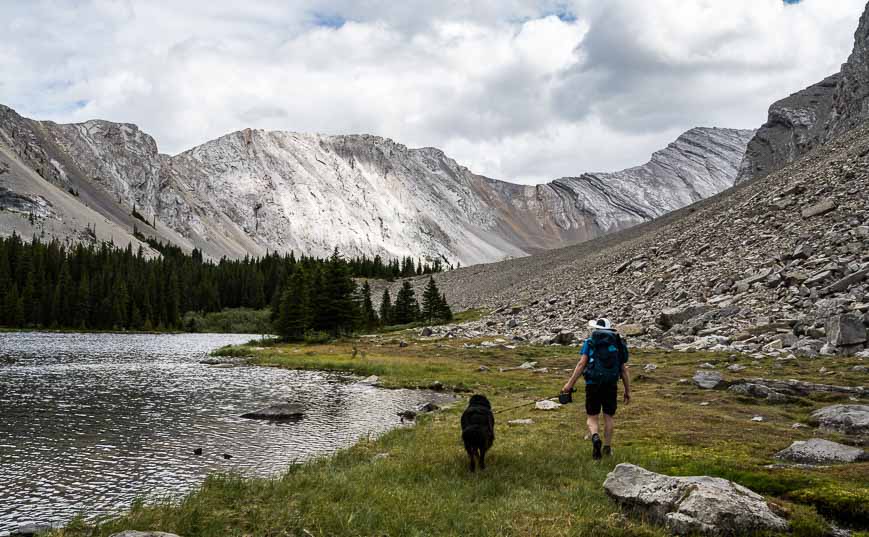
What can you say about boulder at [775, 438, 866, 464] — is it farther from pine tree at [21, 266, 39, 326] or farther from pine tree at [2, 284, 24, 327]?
pine tree at [21, 266, 39, 326]

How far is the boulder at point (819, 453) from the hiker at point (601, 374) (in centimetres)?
390

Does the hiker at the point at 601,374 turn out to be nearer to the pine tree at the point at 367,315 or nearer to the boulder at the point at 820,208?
the boulder at the point at 820,208

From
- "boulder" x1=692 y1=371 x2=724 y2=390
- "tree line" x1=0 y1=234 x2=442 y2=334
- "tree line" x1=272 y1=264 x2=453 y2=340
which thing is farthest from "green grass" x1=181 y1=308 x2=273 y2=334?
"boulder" x1=692 y1=371 x2=724 y2=390

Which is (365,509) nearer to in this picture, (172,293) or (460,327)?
(460,327)

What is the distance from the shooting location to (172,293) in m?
147

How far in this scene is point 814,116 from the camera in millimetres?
147250

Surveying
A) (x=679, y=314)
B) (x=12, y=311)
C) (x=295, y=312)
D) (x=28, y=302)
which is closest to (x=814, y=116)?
(x=679, y=314)

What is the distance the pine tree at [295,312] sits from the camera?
8038 centimetres

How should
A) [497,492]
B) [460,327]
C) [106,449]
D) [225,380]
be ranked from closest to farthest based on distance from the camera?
1. [497,492]
2. [106,449]
3. [225,380]
4. [460,327]

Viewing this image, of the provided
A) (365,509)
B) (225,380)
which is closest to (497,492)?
(365,509)

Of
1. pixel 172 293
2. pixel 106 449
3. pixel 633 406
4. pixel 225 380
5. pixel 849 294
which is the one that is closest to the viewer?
pixel 106 449

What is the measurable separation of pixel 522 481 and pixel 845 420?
1062 cm

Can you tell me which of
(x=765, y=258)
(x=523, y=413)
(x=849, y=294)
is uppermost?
(x=765, y=258)

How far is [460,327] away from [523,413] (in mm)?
56374
